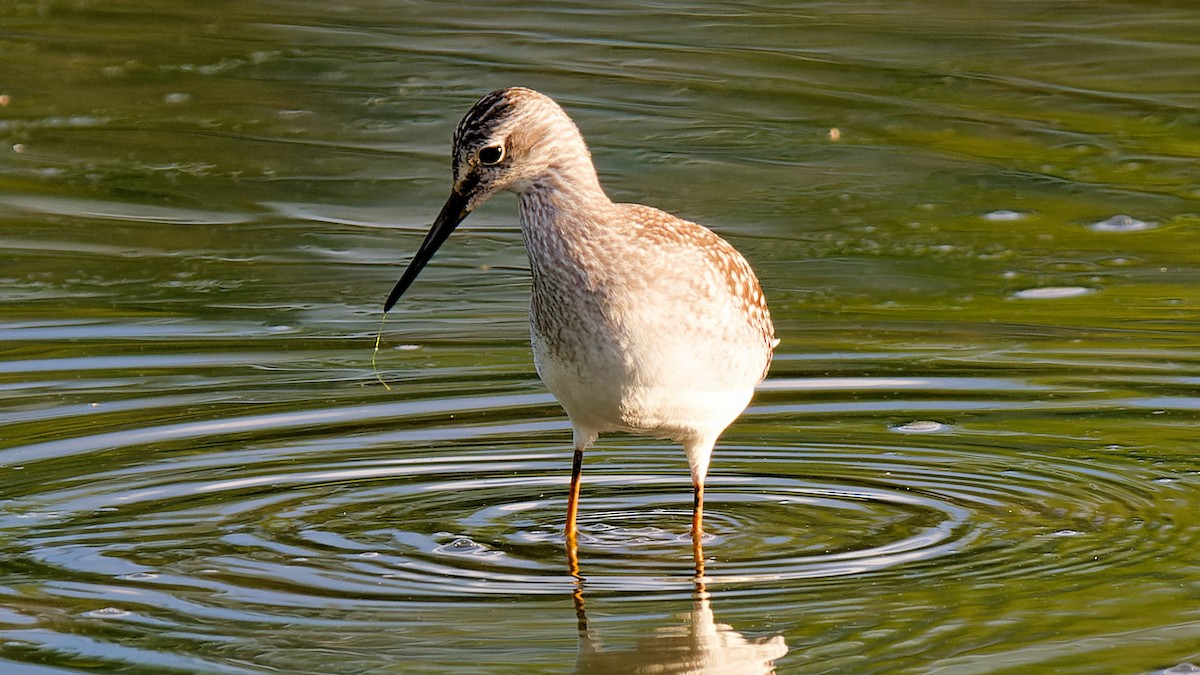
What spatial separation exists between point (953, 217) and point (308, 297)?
3873 mm

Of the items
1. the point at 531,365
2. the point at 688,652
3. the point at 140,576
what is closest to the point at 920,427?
the point at 531,365

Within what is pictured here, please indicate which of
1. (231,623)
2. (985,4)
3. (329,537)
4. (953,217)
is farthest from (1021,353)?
(985,4)

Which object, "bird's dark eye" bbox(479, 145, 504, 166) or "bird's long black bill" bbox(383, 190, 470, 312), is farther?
"bird's long black bill" bbox(383, 190, 470, 312)

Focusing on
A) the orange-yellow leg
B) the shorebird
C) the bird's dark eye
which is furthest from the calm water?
the bird's dark eye

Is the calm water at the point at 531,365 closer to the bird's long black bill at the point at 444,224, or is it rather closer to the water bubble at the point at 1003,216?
the water bubble at the point at 1003,216

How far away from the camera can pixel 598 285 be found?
696 centimetres

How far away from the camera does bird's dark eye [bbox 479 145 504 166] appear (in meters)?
7.16

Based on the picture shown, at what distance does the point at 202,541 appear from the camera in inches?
289

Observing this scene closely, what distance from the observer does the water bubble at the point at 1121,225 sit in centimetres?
1199

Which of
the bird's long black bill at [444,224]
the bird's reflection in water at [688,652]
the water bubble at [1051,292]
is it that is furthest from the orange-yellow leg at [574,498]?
the water bubble at [1051,292]

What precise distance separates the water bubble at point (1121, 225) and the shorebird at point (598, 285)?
5089 mm

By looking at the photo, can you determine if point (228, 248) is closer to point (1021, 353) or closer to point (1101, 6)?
point (1021, 353)

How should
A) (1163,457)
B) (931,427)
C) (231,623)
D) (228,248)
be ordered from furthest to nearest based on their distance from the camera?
(228,248)
(931,427)
(1163,457)
(231,623)

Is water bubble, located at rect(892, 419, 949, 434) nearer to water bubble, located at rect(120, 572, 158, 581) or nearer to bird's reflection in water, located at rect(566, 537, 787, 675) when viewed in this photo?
bird's reflection in water, located at rect(566, 537, 787, 675)
